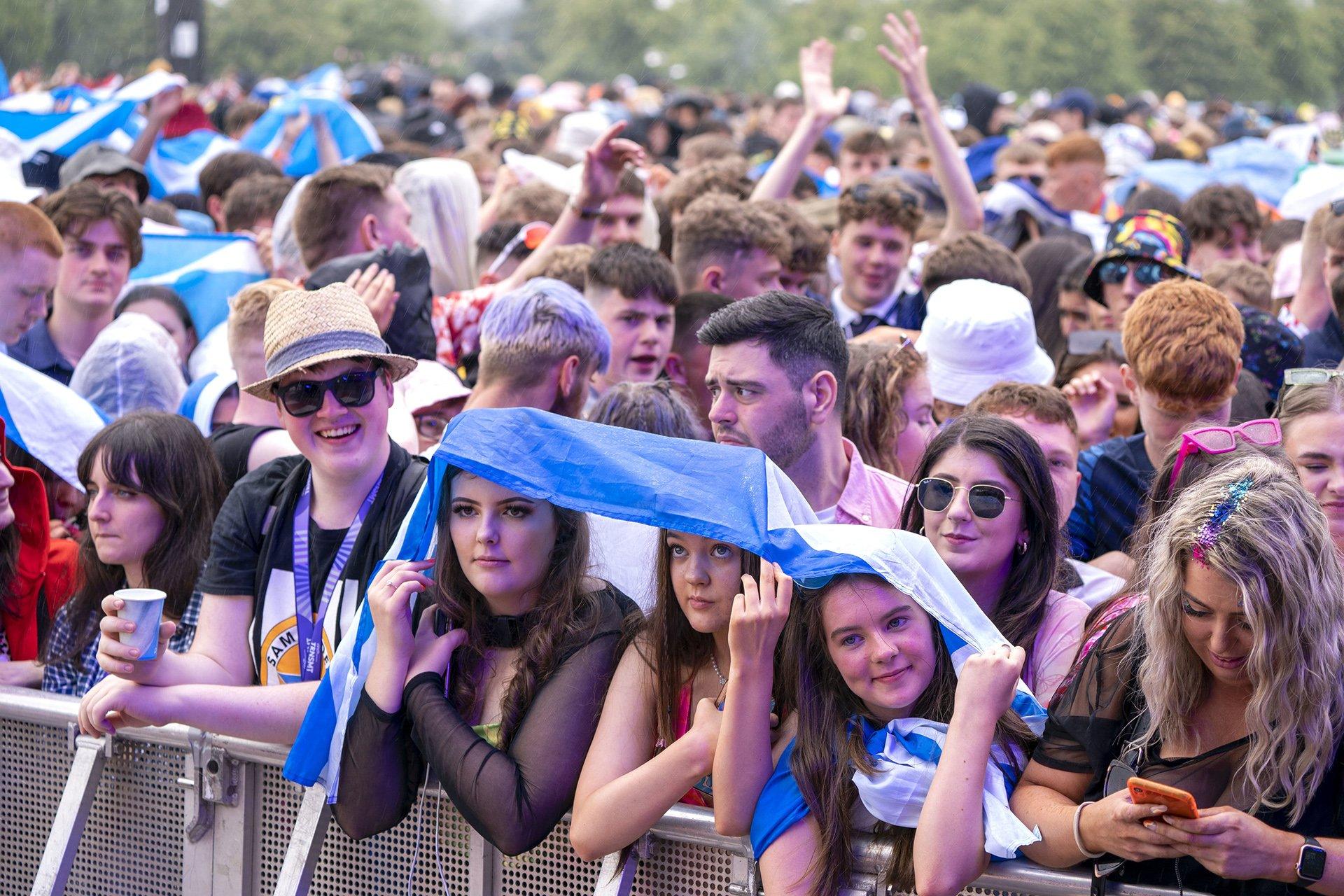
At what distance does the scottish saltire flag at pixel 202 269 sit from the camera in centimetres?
670

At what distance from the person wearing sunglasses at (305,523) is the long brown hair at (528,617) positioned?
0.30 meters

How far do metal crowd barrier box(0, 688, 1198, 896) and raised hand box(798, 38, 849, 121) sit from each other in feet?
15.3

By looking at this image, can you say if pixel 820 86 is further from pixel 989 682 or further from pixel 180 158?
pixel 180 158

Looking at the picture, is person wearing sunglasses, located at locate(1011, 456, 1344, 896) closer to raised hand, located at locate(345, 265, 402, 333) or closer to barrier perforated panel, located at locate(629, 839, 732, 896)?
barrier perforated panel, located at locate(629, 839, 732, 896)

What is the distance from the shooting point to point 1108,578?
3896 mm

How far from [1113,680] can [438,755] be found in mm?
1390

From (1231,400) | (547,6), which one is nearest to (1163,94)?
(547,6)

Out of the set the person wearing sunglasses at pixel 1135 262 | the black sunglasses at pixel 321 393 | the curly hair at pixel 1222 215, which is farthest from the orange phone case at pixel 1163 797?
the curly hair at pixel 1222 215

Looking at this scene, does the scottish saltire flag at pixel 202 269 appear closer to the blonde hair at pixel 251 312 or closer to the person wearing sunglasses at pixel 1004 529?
the blonde hair at pixel 251 312

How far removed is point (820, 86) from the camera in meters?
7.68

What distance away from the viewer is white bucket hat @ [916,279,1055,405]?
5.12 m

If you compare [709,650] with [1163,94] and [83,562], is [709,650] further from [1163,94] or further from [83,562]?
[1163,94]

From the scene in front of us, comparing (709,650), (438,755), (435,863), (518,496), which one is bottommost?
(435,863)

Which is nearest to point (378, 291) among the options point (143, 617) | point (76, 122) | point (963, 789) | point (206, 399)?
point (206, 399)
